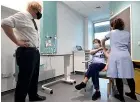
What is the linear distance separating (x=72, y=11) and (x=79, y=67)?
2206 mm

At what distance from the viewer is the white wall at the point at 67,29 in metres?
4.37

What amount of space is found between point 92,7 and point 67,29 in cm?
128

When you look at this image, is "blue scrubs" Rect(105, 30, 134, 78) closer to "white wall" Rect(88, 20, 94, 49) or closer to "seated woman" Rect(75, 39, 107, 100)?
"seated woman" Rect(75, 39, 107, 100)

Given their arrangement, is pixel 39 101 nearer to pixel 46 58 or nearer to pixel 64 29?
pixel 46 58

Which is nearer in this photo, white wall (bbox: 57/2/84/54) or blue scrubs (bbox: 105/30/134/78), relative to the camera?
blue scrubs (bbox: 105/30/134/78)

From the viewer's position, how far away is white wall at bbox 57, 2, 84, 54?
4.37 metres

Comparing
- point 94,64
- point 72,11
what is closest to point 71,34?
point 72,11

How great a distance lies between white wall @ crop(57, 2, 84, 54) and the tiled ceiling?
26 centimetres

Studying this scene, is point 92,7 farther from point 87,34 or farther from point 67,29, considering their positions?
point 87,34

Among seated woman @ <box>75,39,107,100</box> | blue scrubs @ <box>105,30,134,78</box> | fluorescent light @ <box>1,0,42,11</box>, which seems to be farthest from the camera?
fluorescent light @ <box>1,0,42,11</box>

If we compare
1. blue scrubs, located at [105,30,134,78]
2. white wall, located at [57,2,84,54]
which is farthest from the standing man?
white wall, located at [57,2,84,54]

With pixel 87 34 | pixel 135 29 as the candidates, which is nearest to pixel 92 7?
pixel 87 34

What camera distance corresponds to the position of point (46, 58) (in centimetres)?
367

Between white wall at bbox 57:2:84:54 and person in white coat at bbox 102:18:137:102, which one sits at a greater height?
white wall at bbox 57:2:84:54
